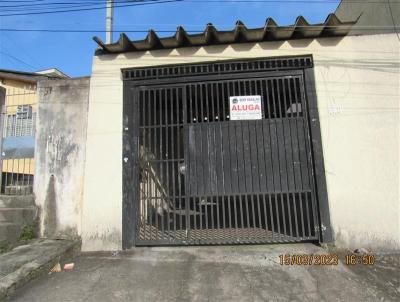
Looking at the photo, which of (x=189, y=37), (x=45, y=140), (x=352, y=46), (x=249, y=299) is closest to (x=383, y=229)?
(x=249, y=299)

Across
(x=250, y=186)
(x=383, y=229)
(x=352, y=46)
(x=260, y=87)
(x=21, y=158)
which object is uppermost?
(x=352, y=46)

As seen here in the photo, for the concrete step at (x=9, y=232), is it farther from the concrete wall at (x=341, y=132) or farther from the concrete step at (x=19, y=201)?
the concrete wall at (x=341, y=132)

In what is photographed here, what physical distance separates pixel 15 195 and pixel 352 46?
5920 millimetres

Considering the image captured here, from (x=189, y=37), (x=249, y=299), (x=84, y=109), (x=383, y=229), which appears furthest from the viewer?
(x=84, y=109)

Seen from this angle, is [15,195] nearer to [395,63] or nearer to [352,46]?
[352,46]

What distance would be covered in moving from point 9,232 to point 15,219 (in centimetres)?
22

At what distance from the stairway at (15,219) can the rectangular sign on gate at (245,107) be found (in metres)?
3.57

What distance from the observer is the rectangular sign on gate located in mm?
5082

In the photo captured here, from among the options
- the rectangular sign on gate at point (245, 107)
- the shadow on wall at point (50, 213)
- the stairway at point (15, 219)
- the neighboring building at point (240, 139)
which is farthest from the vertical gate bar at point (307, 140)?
the stairway at point (15, 219)

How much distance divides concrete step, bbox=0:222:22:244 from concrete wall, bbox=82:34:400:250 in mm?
1093

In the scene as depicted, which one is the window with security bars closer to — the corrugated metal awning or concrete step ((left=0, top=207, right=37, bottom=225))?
concrete step ((left=0, top=207, right=37, bottom=225))

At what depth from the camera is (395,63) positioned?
16.0ft

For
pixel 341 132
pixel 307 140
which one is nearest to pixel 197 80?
pixel 307 140
